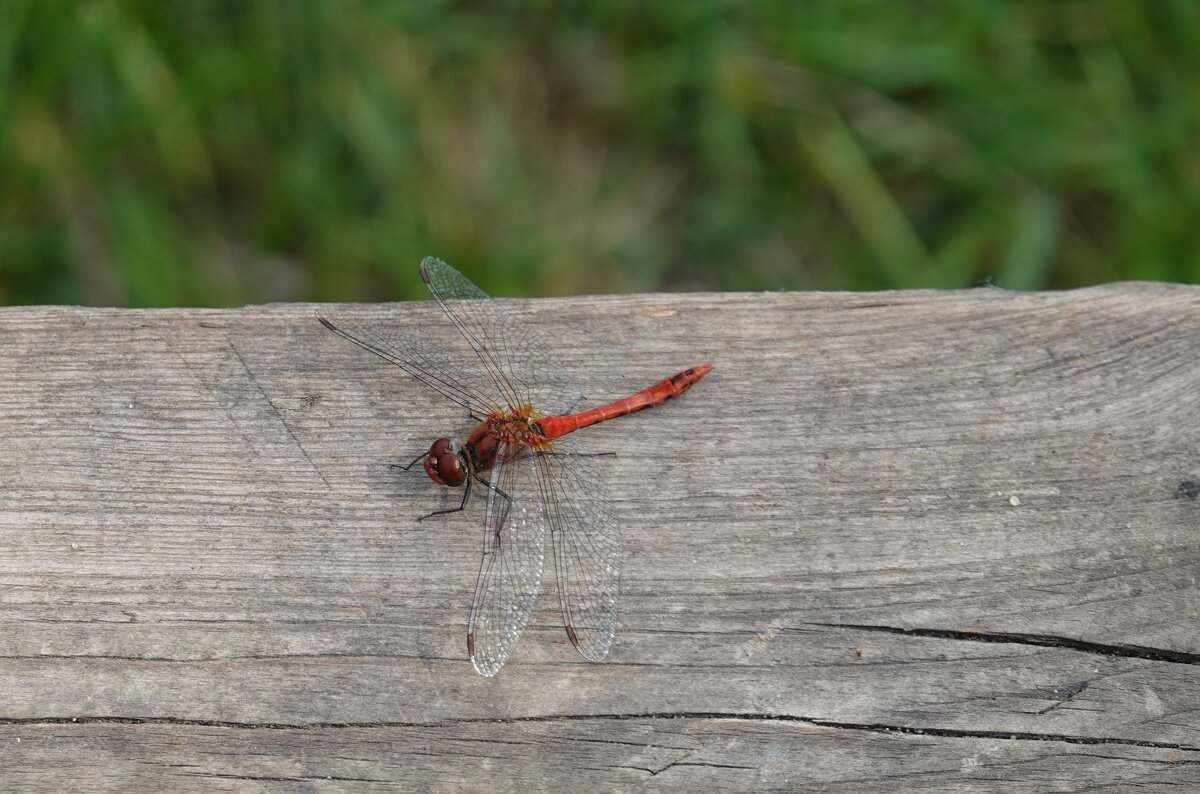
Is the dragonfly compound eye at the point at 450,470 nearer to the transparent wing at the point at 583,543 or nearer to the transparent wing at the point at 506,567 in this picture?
the transparent wing at the point at 506,567

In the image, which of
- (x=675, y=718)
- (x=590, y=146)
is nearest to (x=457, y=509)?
(x=675, y=718)

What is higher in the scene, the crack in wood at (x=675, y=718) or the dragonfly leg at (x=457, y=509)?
the dragonfly leg at (x=457, y=509)

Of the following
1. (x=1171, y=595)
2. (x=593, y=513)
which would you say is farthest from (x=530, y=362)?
(x=1171, y=595)

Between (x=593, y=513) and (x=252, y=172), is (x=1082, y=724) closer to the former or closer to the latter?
(x=593, y=513)

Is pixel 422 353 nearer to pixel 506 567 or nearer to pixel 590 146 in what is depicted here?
pixel 506 567

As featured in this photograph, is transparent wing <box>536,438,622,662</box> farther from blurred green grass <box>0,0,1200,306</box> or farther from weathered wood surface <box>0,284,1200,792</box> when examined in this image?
blurred green grass <box>0,0,1200,306</box>

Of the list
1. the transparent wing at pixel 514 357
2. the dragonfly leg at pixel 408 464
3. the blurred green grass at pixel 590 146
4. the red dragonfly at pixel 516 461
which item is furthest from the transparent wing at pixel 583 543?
the blurred green grass at pixel 590 146

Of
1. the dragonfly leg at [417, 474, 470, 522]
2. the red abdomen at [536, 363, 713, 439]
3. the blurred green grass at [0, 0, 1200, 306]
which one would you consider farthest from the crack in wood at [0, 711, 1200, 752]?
the blurred green grass at [0, 0, 1200, 306]
